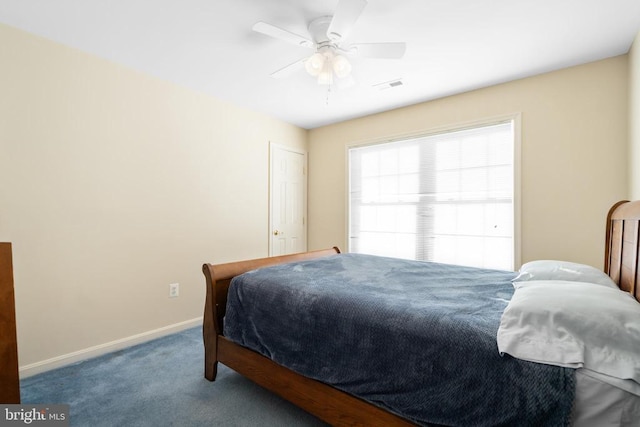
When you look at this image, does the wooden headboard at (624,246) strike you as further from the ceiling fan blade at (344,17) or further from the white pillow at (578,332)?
the ceiling fan blade at (344,17)

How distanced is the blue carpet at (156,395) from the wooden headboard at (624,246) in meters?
1.76

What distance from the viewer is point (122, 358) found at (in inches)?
93.2

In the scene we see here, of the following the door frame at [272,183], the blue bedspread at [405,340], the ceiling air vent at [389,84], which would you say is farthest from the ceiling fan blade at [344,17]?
the door frame at [272,183]

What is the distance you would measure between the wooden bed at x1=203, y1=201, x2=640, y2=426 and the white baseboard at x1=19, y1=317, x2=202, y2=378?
3.36 feet

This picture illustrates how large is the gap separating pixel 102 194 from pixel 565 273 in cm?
331

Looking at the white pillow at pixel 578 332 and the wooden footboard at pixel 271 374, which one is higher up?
the white pillow at pixel 578 332

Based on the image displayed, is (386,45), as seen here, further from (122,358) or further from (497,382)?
(122,358)

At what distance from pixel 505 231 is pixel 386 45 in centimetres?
221

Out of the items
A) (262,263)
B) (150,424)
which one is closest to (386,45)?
(262,263)

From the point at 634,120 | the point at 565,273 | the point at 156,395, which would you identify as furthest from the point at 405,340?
the point at 634,120

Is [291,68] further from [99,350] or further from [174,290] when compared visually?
[99,350]

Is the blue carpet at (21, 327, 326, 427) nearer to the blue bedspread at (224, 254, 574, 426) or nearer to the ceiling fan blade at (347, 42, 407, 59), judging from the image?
the blue bedspread at (224, 254, 574, 426)

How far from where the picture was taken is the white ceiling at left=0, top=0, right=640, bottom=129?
1.84 m

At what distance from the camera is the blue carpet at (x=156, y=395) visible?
1660 millimetres
